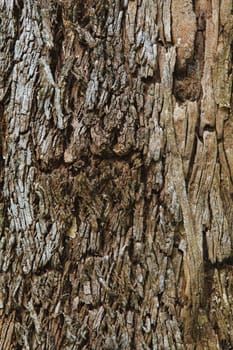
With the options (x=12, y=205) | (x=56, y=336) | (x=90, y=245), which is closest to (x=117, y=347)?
Answer: (x=56, y=336)

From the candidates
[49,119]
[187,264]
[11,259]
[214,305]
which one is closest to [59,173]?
[49,119]

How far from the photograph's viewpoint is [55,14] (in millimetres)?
1742

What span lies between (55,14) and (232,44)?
0.52 meters

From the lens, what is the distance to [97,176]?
1749mm

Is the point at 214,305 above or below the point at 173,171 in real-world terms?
below

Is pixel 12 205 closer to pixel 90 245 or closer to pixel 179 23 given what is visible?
pixel 90 245

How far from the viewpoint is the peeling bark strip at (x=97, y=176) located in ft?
5.71

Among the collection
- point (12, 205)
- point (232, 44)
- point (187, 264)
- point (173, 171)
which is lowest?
point (187, 264)

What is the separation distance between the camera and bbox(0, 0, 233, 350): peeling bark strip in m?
1.74

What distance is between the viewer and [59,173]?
1.75 m

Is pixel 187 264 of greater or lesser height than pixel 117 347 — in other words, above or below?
above

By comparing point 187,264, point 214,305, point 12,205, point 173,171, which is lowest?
point 214,305

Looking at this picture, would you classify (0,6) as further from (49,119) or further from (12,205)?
(12,205)

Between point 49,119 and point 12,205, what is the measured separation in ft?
0.88
